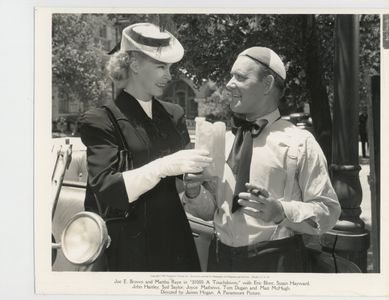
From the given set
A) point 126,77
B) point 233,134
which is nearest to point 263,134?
point 233,134

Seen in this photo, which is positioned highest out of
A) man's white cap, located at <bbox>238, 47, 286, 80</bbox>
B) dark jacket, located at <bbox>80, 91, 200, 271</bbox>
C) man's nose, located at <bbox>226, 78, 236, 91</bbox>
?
man's white cap, located at <bbox>238, 47, 286, 80</bbox>

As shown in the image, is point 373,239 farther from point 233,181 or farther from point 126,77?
point 126,77

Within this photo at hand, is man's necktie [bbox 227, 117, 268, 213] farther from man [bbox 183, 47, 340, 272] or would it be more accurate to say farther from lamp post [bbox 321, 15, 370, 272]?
lamp post [bbox 321, 15, 370, 272]

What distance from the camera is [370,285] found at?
2.85m

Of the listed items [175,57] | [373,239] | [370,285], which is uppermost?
Result: [175,57]

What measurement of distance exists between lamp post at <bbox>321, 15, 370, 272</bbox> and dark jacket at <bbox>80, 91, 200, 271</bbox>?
1.02 meters

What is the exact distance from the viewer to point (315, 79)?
2791 millimetres

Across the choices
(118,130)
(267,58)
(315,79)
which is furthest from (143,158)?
(315,79)

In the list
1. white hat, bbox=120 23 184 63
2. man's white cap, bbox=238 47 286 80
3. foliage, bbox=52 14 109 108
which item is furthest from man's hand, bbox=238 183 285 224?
foliage, bbox=52 14 109 108

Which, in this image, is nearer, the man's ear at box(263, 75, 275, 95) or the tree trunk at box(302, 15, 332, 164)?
the man's ear at box(263, 75, 275, 95)

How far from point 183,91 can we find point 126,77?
1.30ft

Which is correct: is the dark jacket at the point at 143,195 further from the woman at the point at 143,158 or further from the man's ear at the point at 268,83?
the man's ear at the point at 268,83

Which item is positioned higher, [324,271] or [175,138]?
[175,138]

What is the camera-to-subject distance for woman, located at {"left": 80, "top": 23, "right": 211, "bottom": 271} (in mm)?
2648
